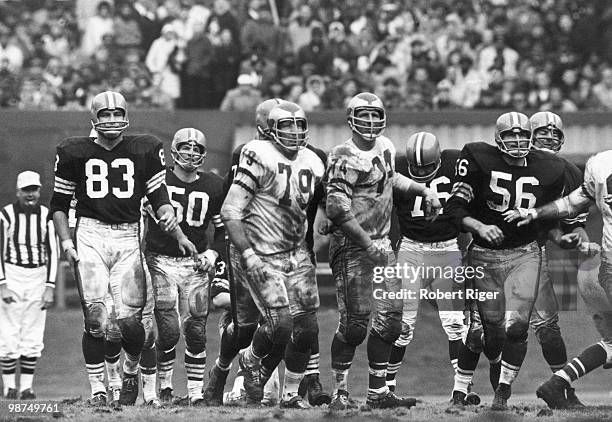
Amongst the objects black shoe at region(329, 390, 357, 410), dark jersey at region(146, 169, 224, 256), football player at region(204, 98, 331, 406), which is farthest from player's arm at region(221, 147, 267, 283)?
dark jersey at region(146, 169, 224, 256)

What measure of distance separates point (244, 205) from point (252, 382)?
4.16ft

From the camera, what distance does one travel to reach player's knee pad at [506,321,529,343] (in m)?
8.43

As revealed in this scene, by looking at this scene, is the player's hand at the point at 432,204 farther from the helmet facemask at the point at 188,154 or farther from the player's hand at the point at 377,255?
the helmet facemask at the point at 188,154

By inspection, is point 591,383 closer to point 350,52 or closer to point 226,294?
point 226,294

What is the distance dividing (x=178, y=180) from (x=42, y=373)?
12.6 ft

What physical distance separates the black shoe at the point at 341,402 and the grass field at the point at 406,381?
118 millimetres

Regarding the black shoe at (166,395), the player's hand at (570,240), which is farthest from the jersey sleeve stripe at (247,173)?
the player's hand at (570,240)

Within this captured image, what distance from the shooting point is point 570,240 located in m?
8.77

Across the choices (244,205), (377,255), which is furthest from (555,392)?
(244,205)

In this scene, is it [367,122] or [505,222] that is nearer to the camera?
[367,122]

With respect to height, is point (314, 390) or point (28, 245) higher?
point (28, 245)

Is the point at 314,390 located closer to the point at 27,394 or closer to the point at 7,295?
the point at 27,394

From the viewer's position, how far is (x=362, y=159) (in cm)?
834

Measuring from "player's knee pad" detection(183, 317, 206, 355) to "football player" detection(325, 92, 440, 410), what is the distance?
121 cm
